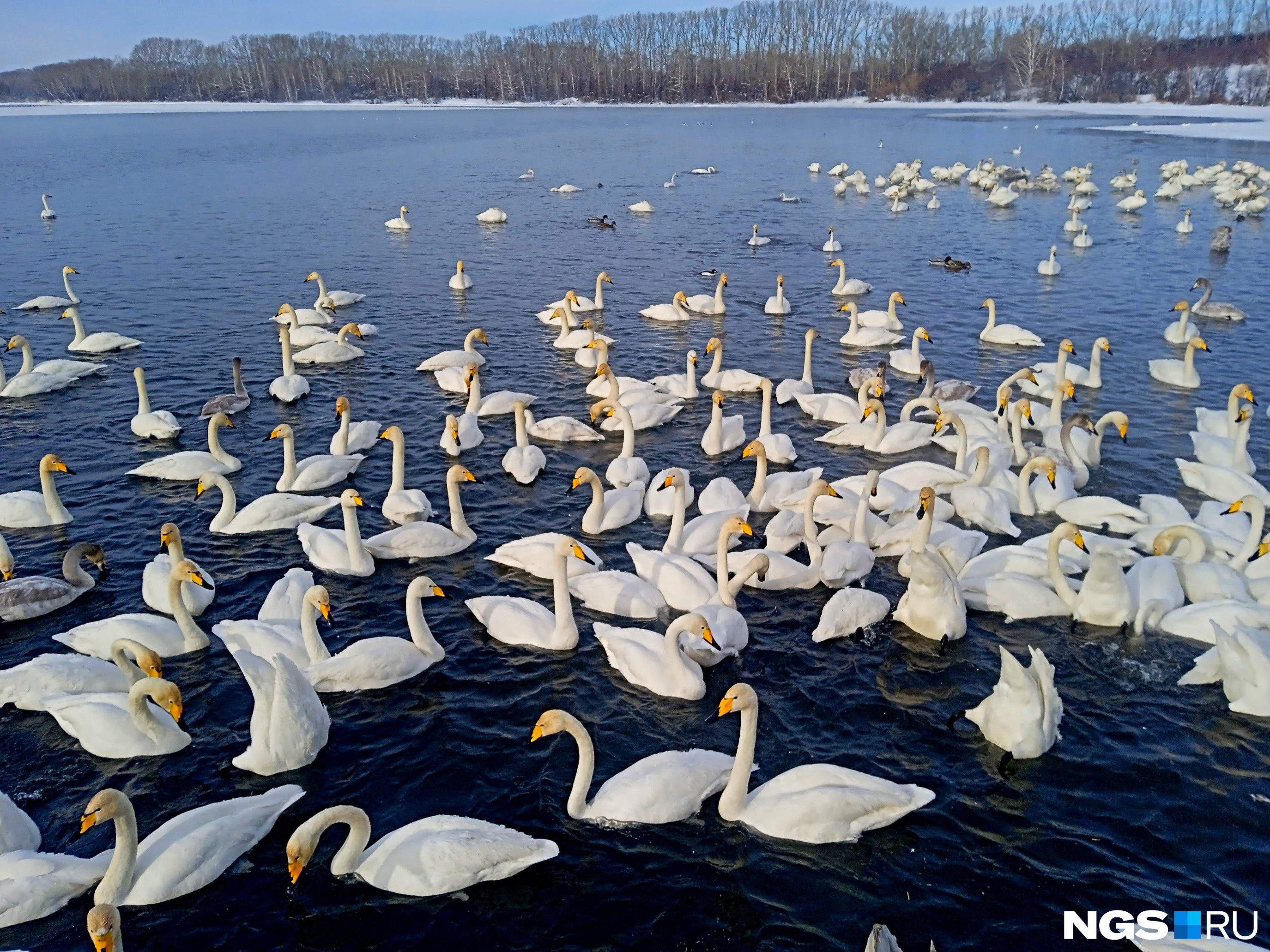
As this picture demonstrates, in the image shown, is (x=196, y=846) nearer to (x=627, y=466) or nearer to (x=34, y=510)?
(x=34, y=510)

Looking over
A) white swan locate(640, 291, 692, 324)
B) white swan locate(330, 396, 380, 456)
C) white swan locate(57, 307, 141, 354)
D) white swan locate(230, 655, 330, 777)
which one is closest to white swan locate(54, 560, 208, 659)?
white swan locate(230, 655, 330, 777)

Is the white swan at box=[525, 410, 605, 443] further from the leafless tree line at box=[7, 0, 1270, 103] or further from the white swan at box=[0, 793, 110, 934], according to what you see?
the leafless tree line at box=[7, 0, 1270, 103]

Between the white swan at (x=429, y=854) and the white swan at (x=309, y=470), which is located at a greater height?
the white swan at (x=309, y=470)

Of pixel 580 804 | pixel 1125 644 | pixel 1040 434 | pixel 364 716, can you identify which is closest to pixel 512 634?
pixel 364 716

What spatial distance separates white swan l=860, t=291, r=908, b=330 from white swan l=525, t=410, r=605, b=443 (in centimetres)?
988

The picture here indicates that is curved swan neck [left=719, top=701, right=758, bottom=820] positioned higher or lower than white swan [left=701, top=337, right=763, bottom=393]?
lower

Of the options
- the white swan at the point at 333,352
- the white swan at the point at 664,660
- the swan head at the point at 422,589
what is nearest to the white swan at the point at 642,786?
the white swan at the point at 664,660

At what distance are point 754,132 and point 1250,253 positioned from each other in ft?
212

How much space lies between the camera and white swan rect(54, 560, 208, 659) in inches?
408

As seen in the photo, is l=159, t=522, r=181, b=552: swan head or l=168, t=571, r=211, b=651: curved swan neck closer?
l=168, t=571, r=211, b=651: curved swan neck

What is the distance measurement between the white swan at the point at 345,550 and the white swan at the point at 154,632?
1947 mm

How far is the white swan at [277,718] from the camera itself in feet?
28.4

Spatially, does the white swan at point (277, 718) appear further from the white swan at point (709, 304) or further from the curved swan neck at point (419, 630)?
the white swan at point (709, 304)

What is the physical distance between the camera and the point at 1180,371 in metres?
19.9
